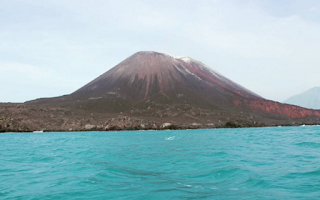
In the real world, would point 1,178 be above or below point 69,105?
below

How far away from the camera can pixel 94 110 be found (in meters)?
190

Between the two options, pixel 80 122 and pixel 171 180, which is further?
pixel 80 122

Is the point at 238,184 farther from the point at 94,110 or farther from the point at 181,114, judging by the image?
the point at 94,110

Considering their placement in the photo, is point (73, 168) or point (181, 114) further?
point (181, 114)

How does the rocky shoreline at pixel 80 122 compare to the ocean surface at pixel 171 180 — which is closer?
the ocean surface at pixel 171 180

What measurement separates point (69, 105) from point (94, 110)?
19614 mm

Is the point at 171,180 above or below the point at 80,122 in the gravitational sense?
below

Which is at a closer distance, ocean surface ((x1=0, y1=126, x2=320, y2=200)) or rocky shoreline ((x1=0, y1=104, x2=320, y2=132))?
ocean surface ((x1=0, y1=126, x2=320, y2=200))

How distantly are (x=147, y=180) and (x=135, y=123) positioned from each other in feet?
431

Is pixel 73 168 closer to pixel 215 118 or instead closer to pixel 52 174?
pixel 52 174

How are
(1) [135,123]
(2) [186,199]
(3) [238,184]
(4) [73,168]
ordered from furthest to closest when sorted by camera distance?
(1) [135,123]
(4) [73,168]
(3) [238,184]
(2) [186,199]

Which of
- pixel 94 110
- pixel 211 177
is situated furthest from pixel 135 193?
pixel 94 110

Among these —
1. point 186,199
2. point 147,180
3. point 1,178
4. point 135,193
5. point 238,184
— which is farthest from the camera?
point 1,178

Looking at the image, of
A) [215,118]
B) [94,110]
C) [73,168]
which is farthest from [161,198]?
[94,110]
